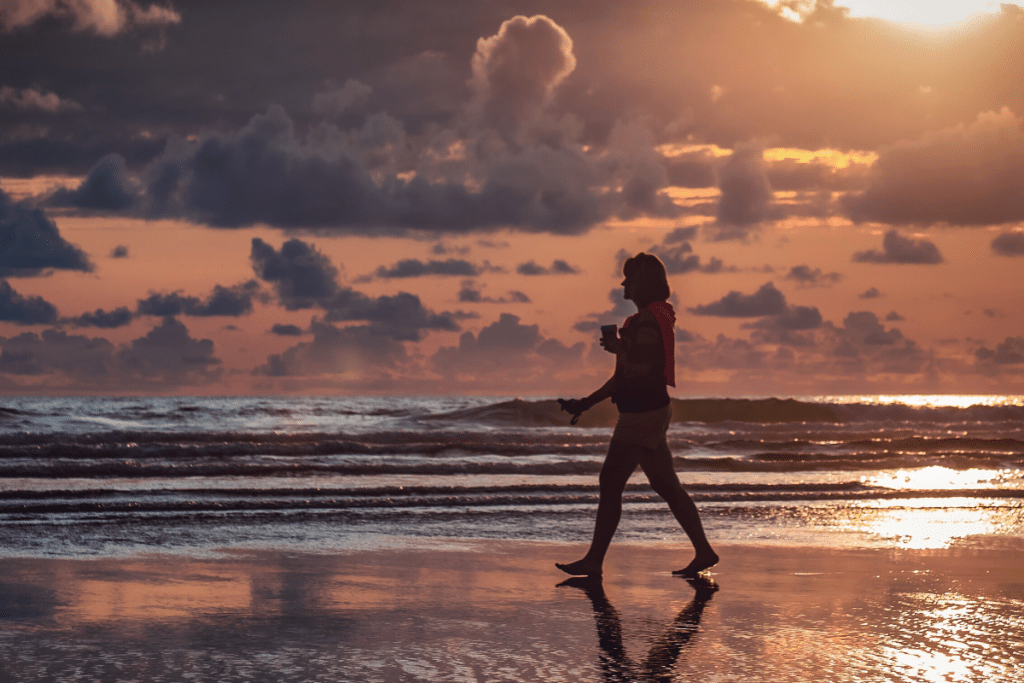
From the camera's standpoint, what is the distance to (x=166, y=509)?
10.2m

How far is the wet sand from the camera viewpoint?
4074 mm

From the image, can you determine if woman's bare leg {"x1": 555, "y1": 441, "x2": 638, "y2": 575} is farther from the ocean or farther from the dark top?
the ocean

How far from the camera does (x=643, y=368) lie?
6176mm

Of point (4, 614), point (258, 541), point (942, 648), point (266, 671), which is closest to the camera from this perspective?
point (266, 671)

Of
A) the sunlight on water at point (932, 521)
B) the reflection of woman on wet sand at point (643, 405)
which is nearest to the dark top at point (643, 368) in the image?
the reflection of woman on wet sand at point (643, 405)

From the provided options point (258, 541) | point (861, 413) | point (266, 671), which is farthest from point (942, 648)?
point (861, 413)

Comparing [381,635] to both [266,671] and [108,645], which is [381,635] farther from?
[108,645]

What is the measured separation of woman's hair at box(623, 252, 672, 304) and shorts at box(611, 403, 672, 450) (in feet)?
2.36

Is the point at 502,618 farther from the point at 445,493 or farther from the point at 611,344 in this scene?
the point at 445,493

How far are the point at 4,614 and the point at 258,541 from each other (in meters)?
2.81

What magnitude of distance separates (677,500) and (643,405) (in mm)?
668

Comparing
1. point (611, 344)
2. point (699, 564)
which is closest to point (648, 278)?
point (611, 344)

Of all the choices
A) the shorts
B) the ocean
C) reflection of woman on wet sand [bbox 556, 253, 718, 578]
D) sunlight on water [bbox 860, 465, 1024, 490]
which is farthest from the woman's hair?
sunlight on water [bbox 860, 465, 1024, 490]

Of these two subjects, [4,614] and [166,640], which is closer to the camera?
[166,640]
